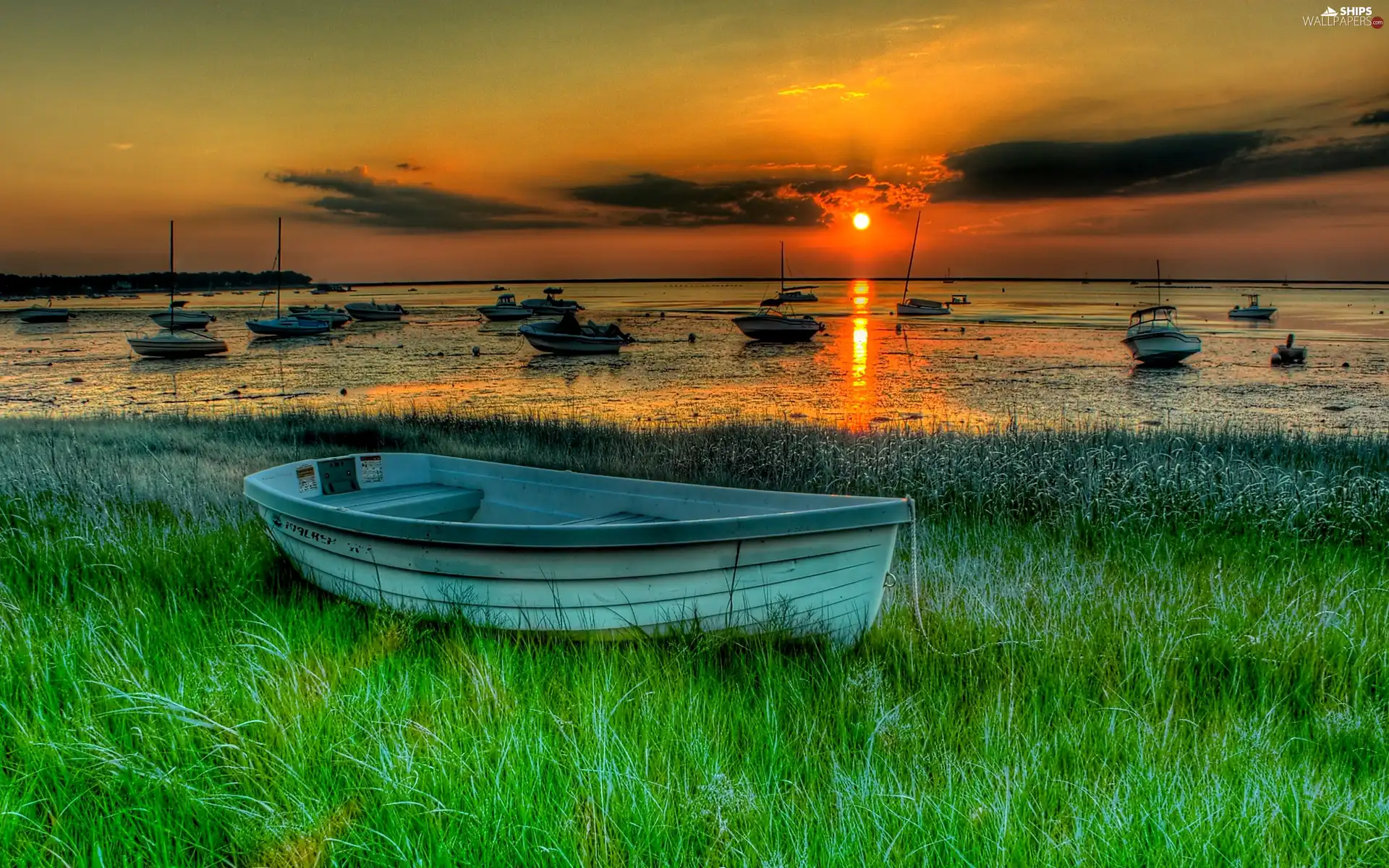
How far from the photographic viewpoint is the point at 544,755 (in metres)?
3.60

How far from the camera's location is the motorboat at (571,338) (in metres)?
40.7

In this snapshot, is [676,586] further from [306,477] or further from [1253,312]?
[1253,312]

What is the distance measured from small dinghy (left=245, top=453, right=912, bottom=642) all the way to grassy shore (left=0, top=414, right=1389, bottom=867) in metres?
0.18

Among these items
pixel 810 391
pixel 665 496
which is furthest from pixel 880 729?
pixel 810 391

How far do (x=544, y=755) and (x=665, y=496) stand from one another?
3.01 metres

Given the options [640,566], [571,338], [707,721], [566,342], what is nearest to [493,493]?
[640,566]

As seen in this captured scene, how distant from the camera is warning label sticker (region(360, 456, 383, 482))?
805cm

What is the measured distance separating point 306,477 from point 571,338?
33.7 m

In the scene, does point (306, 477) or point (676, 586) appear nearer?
point (676, 586)

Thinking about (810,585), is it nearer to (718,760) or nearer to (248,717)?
(718,760)

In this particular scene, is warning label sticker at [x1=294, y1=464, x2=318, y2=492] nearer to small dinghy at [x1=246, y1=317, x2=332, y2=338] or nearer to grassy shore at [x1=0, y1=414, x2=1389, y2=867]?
grassy shore at [x1=0, y1=414, x2=1389, y2=867]

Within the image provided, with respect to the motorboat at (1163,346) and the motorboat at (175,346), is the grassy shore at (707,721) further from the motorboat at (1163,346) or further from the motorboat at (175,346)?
the motorboat at (175,346)

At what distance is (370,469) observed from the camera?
810 cm

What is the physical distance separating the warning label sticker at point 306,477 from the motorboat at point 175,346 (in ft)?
133
